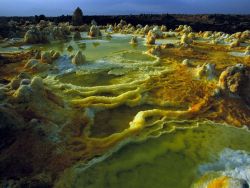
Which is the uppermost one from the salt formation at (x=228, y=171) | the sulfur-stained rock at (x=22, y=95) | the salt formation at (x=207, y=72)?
the sulfur-stained rock at (x=22, y=95)

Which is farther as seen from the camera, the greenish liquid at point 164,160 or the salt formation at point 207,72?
the salt formation at point 207,72

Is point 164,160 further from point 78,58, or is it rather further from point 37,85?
point 78,58

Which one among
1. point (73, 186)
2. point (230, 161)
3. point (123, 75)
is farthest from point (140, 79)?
point (73, 186)

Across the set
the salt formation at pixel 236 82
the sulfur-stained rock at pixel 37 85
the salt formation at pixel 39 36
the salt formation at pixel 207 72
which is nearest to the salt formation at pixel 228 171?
the salt formation at pixel 236 82

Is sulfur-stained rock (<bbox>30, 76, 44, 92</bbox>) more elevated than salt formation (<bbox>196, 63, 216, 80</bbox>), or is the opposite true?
sulfur-stained rock (<bbox>30, 76, 44, 92</bbox>)

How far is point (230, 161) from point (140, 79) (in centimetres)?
706

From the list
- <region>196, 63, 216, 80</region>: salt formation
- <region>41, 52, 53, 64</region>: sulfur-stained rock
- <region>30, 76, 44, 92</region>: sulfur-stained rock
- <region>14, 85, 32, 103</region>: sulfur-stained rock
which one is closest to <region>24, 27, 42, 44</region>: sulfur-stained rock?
<region>41, 52, 53, 64</region>: sulfur-stained rock

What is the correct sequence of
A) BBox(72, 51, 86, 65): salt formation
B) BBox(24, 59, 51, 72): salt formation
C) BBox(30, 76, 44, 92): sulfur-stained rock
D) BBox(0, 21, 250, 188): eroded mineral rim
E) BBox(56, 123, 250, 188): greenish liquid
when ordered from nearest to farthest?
BBox(56, 123, 250, 188): greenish liquid → BBox(0, 21, 250, 188): eroded mineral rim → BBox(30, 76, 44, 92): sulfur-stained rock → BBox(24, 59, 51, 72): salt formation → BBox(72, 51, 86, 65): salt formation

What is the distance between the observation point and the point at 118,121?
11.6 metres

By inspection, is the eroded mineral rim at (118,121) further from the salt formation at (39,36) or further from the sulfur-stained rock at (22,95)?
the salt formation at (39,36)

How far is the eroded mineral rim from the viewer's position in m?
8.61

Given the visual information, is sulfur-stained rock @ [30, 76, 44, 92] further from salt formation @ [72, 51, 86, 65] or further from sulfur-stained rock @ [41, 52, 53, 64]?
sulfur-stained rock @ [41, 52, 53, 64]

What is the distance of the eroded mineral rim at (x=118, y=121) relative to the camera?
339 inches

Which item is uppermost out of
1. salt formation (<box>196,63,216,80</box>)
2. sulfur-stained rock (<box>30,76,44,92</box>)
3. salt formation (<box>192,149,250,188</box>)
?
sulfur-stained rock (<box>30,76,44,92</box>)
